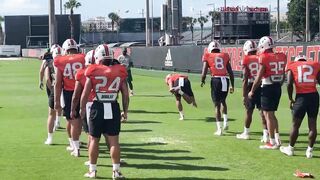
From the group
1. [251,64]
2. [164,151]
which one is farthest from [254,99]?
[164,151]

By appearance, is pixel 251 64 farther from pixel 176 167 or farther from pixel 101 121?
pixel 101 121

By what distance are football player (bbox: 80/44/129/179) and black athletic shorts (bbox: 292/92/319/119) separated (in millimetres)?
3202

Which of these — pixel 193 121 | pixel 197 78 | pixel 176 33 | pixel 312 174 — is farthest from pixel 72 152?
pixel 176 33

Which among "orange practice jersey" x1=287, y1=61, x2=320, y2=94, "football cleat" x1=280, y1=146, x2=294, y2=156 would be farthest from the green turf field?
"orange practice jersey" x1=287, y1=61, x2=320, y2=94

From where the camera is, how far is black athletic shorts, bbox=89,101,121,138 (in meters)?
8.66

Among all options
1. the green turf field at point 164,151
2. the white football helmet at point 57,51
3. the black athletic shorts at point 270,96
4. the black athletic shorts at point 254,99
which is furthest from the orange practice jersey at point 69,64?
the black athletic shorts at point 254,99

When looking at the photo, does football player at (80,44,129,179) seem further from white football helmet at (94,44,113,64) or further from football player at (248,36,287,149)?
football player at (248,36,287,149)

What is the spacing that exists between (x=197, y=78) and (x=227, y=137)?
60.1 feet

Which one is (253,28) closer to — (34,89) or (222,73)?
(34,89)

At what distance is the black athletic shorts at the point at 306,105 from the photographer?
→ 1021 cm

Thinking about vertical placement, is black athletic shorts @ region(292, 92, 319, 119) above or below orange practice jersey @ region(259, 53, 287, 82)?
below

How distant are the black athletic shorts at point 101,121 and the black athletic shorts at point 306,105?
3.28m

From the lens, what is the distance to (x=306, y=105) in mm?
10219

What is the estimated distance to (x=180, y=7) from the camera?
55.3m
